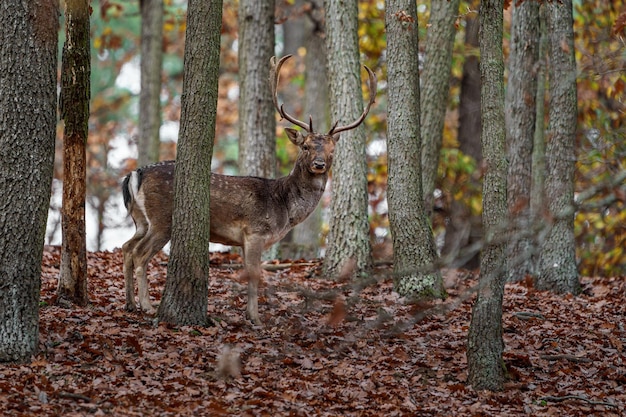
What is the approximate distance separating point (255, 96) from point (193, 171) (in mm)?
5534

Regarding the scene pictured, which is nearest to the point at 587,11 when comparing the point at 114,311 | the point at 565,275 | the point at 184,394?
the point at 565,275

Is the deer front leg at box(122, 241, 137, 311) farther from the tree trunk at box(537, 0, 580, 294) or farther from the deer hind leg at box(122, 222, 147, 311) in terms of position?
the tree trunk at box(537, 0, 580, 294)

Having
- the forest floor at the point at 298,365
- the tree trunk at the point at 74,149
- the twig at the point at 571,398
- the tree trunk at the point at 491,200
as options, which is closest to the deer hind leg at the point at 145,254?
the forest floor at the point at 298,365

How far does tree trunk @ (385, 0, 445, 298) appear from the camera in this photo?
1097 cm

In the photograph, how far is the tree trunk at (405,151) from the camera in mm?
10969

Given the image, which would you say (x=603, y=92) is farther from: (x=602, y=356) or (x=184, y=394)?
(x=184, y=394)

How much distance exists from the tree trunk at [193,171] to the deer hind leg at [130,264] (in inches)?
35.2

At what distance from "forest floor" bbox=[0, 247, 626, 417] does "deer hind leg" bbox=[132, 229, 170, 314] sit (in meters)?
0.37

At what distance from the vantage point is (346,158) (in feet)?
40.3

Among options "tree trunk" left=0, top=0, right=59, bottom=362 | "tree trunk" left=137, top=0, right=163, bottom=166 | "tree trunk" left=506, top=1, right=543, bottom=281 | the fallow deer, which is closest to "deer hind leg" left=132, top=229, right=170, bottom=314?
the fallow deer

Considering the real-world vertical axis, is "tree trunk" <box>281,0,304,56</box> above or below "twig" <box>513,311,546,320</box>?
above

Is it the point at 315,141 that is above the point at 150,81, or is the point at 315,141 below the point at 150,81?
below

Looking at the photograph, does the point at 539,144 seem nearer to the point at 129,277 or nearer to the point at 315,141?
the point at 315,141

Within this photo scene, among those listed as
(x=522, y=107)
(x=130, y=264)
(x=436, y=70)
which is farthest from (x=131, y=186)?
(x=522, y=107)
